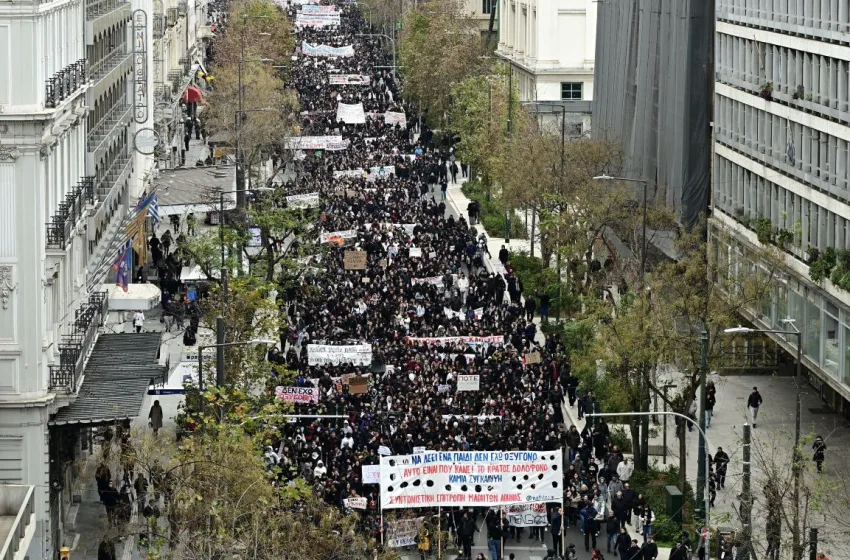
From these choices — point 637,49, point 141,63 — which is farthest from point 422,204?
point 141,63

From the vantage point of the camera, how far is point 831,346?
54.4 m

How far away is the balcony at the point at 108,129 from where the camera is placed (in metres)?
58.3

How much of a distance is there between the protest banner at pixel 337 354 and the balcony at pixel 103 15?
11126 millimetres

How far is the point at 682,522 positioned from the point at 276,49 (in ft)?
292

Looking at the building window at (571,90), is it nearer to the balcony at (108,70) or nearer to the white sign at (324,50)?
the white sign at (324,50)

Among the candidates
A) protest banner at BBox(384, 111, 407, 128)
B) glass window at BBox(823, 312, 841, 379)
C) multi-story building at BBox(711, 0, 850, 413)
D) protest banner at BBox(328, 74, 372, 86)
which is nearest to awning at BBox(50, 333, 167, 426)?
glass window at BBox(823, 312, 841, 379)

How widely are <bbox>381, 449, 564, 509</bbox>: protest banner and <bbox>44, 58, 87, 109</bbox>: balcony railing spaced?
10921 mm

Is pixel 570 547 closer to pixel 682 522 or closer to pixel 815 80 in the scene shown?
pixel 682 522

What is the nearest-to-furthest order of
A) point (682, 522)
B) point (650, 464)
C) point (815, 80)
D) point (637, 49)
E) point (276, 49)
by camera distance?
1. point (682, 522)
2. point (650, 464)
3. point (815, 80)
4. point (637, 49)
5. point (276, 49)

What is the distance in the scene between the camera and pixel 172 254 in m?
77.1

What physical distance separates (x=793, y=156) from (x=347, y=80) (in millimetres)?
84505

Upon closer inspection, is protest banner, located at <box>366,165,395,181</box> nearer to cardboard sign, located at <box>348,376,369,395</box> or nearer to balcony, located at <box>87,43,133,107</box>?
balcony, located at <box>87,43,133,107</box>

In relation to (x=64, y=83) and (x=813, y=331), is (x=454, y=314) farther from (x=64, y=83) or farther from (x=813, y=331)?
(x=64, y=83)

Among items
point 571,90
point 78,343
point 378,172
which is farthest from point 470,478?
point 571,90
